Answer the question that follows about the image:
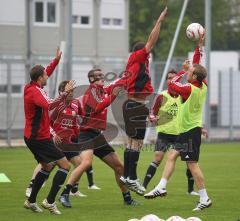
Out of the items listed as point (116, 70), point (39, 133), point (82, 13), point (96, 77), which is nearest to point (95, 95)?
point (96, 77)

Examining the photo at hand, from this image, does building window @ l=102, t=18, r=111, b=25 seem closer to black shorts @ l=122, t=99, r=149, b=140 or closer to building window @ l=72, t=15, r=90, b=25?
building window @ l=72, t=15, r=90, b=25

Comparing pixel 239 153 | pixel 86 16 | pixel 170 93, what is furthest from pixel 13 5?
pixel 170 93

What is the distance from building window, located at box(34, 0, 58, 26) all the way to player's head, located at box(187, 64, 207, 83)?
109 feet

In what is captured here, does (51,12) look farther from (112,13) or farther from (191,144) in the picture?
(191,144)

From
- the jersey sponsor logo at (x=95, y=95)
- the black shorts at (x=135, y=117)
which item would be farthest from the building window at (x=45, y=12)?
the jersey sponsor logo at (x=95, y=95)

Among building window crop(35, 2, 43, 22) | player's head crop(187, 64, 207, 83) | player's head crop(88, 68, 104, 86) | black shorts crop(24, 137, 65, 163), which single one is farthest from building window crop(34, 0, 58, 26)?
black shorts crop(24, 137, 65, 163)

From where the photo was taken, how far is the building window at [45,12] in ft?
154

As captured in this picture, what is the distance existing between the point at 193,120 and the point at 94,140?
1834 mm

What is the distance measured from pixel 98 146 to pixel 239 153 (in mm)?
14708

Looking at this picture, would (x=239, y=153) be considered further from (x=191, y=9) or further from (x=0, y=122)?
(x=191, y=9)

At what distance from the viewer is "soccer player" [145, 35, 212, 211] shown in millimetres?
13852

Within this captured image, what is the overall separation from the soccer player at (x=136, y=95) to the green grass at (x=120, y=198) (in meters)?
0.61

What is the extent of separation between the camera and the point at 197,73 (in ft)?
45.5

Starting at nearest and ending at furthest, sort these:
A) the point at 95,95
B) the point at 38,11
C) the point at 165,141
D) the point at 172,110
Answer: the point at 95,95 < the point at 165,141 < the point at 172,110 < the point at 38,11
